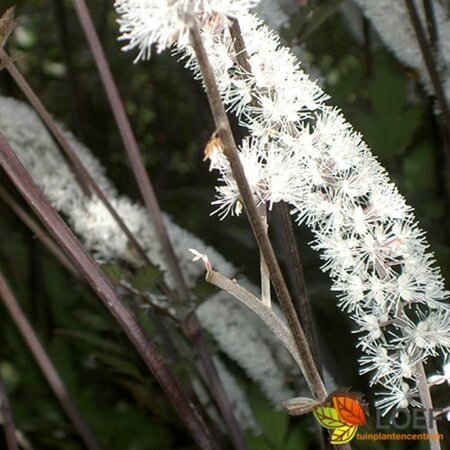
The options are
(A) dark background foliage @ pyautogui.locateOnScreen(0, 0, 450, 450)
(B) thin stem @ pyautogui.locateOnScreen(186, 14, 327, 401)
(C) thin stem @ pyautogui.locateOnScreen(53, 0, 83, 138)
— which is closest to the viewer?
(B) thin stem @ pyautogui.locateOnScreen(186, 14, 327, 401)

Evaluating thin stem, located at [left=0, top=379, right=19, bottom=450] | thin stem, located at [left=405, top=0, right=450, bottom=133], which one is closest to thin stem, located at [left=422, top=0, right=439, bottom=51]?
thin stem, located at [left=405, top=0, right=450, bottom=133]

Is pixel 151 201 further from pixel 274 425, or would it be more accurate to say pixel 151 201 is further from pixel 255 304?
pixel 255 304

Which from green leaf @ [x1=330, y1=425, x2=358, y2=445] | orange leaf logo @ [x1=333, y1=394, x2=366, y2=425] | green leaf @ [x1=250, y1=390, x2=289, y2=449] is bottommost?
green leaf @ [x1=250, y1=390, x2=289, y2=449]

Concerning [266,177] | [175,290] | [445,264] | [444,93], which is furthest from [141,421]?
[266,177]

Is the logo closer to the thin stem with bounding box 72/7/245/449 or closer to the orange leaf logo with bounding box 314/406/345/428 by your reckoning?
the orange leaf logo with bounding box 314/406/345/428

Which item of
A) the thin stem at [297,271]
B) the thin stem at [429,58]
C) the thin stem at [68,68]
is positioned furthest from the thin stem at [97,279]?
the thin stem at [68,68]

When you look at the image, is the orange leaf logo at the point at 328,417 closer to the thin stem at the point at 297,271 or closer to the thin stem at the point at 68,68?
the thin stem at the point at 297,271
